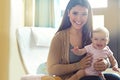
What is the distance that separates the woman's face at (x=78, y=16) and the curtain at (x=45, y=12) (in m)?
0.80

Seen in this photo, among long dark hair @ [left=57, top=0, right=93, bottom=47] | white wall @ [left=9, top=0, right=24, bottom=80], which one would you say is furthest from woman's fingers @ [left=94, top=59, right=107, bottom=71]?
white wall @ [left=9, top=0, right=24, bottom=80]

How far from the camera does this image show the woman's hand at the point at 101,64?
3.05ft

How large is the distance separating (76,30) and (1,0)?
916 mm

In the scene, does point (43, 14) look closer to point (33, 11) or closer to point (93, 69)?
point (33, 11)

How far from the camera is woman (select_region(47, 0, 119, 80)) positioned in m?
0.95

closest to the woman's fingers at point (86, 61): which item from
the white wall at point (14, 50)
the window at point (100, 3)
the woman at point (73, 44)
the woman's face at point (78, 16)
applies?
Answer: the woman at point (73, 44)

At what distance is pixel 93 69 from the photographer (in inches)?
36.9

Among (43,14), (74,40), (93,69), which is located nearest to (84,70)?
(93,69)

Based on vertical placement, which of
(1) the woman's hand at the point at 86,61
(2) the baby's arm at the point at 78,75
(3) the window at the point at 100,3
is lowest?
(2) the baby's arm at the point at 78,75

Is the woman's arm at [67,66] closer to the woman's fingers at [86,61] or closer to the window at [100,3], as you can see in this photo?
the woman's fingers at [86,61]

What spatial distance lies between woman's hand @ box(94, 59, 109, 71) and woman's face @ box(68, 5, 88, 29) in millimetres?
175

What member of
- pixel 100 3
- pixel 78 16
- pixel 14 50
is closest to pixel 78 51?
pixel 78 16

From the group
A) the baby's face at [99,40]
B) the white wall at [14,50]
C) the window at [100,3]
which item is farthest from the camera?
the white wall at [14,50]

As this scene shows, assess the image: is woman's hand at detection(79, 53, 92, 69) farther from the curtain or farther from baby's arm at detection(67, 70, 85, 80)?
the curtain
